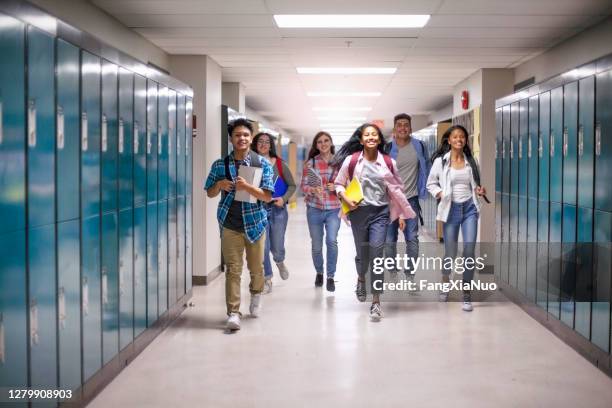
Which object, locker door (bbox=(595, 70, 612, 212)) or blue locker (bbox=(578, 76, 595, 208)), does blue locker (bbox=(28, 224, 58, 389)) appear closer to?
locker door (bbox=(595, 70, 612, 212))

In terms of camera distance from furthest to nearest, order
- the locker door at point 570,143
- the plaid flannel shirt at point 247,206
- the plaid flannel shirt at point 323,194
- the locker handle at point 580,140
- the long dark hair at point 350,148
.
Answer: the plaid flannel shirt at point 323,194
the long dark hair at point 350,148
the plaid flannel shirt at point 247,206
the locker door at point 570,143
the locker handle at point 580,140

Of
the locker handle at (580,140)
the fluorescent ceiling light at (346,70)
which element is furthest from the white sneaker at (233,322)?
the fluorescent ceiling light at (346,70)

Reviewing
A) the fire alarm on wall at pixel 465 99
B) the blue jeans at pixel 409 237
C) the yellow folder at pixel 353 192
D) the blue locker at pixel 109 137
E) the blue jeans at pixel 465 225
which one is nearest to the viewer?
the blue locker at pixel 109 137

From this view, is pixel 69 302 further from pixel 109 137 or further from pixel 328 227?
pixel 328 227

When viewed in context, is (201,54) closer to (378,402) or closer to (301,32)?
(301,32)

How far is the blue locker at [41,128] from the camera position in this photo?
3062mm

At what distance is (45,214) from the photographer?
3.24 metres

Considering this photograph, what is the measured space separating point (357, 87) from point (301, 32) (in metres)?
5.12

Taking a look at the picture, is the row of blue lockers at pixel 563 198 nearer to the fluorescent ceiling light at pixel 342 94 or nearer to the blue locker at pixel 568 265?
the blue locker at pixel 568 265

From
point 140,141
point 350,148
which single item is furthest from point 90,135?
point 350,148

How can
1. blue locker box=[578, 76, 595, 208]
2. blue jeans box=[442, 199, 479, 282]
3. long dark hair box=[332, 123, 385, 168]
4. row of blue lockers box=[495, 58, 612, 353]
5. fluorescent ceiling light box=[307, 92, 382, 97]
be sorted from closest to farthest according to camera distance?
1. row of blue lockers box=[495, 58, 612, 353]
2. blue locker box=[578, 76, 595, 208]
3. long dark hair box=[332, 123, 385, 168]
4. blue jeans box=[442, 199, 479, 282]
5. fluorescent ceiling light box=[307, 92, 382, 97]

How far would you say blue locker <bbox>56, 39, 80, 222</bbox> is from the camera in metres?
3.43

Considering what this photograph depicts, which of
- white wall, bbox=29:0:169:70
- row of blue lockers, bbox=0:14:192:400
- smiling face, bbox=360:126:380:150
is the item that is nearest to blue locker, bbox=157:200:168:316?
row of blue lockers, bbox=0:14:192:400

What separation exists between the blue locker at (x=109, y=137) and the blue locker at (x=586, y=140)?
3065 millimetres
